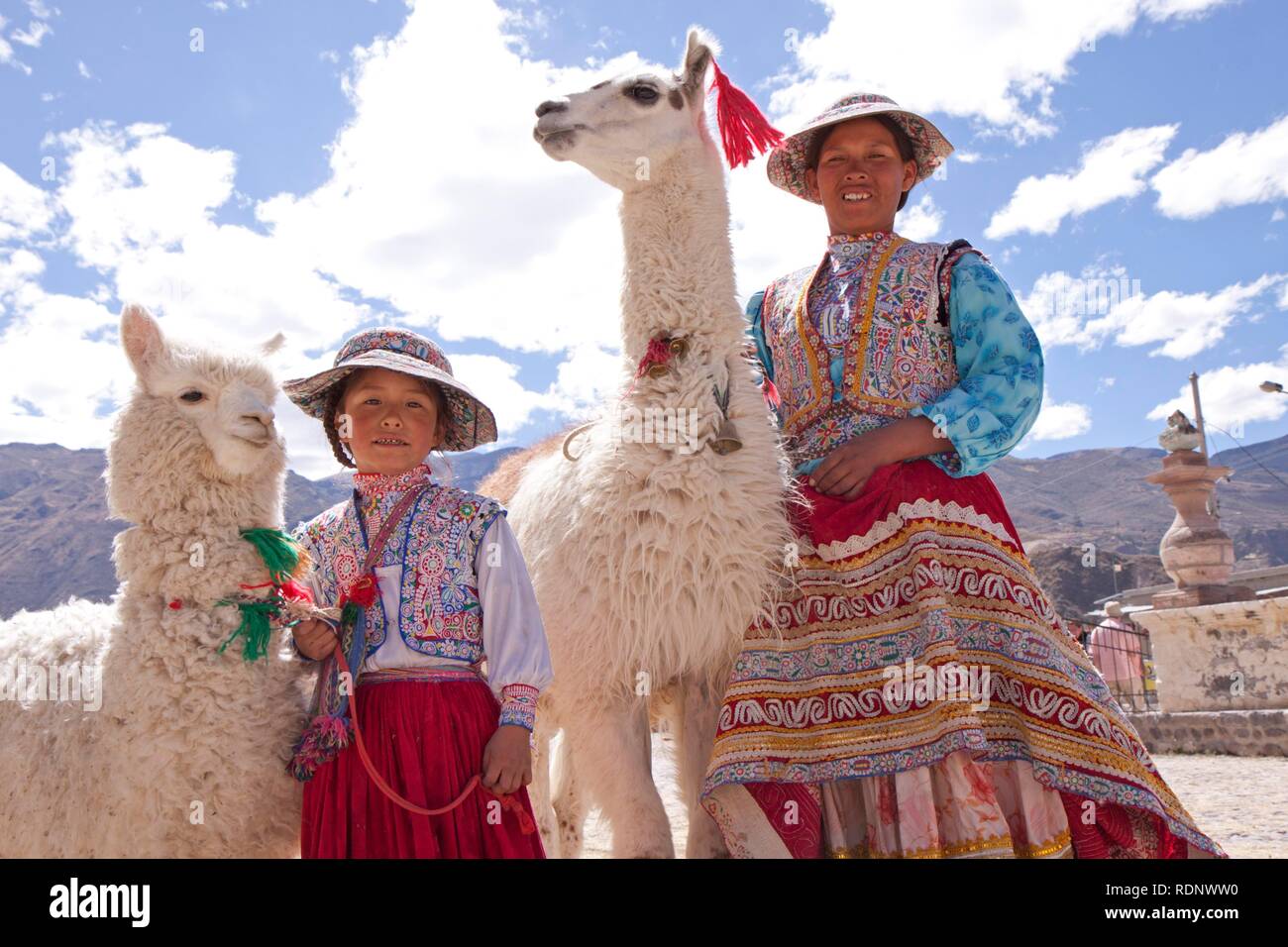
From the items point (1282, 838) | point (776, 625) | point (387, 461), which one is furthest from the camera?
point (1282, 838)

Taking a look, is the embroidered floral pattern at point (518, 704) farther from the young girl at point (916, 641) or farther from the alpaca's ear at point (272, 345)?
the alpaca's ear at point (272, 345)

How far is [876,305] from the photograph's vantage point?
2488 millimetres

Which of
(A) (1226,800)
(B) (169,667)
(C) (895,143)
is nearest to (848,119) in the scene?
(C) (895,143)

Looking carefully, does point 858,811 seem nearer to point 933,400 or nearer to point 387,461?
point 933,400

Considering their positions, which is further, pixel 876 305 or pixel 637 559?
pixel 876 305

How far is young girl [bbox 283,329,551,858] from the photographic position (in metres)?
1.92

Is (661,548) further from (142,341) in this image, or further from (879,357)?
(142,341)

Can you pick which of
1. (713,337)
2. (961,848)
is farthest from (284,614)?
(961,848)

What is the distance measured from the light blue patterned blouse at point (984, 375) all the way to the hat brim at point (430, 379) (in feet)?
2.74

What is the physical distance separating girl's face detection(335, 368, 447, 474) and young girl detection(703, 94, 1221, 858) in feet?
3.02

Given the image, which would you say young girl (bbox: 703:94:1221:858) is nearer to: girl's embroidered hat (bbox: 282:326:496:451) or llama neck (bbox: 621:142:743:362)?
llama neck (bbox: 621:142:743:362)

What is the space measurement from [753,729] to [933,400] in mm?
928

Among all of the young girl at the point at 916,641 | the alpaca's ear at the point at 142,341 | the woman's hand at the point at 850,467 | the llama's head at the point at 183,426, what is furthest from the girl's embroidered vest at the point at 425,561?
the woman's hand at the point at 850,467

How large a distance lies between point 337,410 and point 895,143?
1.70m
